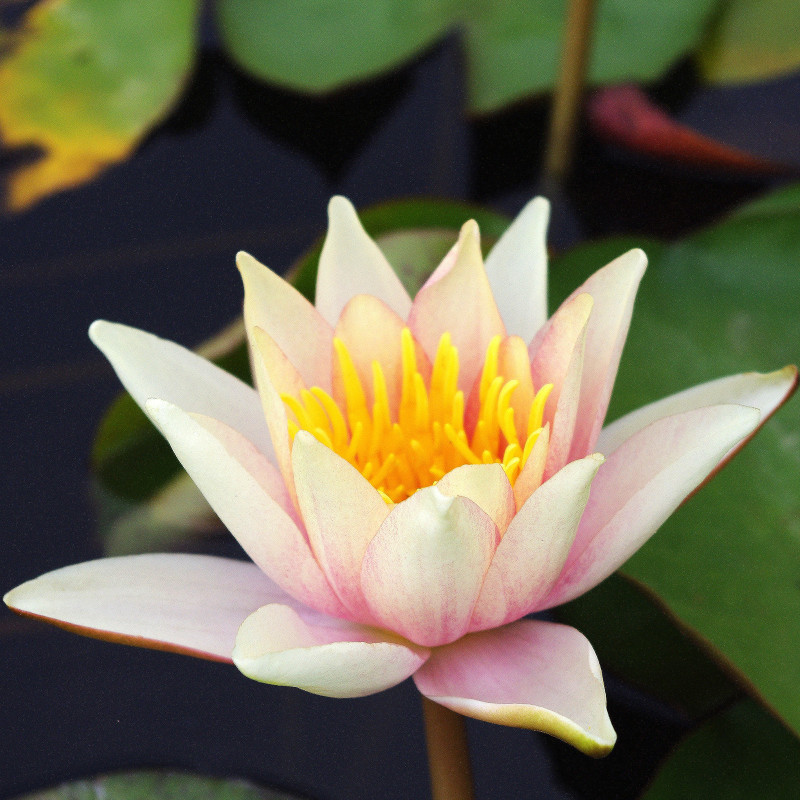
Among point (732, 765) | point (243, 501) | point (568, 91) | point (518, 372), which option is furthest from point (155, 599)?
point (568, 91)

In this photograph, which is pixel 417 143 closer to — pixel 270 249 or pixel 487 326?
pixel 270 249

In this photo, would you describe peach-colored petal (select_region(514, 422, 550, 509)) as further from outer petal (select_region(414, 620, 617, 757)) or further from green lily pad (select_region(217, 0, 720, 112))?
green lily pad (select_region(217, 0, 720, 112))

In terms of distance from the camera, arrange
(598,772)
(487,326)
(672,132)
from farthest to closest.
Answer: (672,132)
(598,772)
(487,326)

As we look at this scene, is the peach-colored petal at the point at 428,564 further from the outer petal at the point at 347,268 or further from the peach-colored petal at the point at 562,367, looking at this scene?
the outer petal at the point at 347,268

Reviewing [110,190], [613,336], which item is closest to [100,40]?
[110,190]

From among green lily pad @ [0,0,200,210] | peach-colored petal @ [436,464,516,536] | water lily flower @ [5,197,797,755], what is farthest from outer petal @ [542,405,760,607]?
green lily pad @ [0,0,200,210]

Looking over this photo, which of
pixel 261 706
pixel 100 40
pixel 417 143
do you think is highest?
pixel 100 40

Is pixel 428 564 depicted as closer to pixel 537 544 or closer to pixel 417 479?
pixel 537 544
